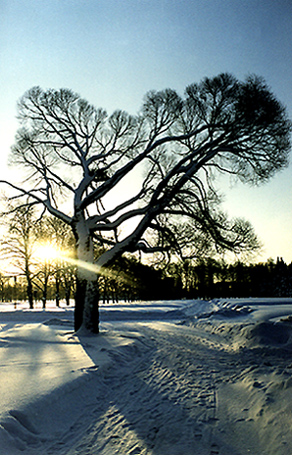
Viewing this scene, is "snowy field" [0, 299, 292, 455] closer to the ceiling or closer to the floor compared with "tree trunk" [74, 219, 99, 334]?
closer to the floor

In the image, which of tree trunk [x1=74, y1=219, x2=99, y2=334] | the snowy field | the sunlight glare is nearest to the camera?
the snowy field

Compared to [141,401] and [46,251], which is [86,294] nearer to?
[141,401]

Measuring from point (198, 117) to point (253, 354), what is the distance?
8117mm

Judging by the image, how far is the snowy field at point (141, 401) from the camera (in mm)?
3266

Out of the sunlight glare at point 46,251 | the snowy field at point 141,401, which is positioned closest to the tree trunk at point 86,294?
the snowy field at point 141,401

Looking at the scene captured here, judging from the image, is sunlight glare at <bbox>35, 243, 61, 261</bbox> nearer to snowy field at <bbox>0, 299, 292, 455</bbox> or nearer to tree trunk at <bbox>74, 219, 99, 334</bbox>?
tree trunk at <bbox>74, 219, 99, 334</bbox>

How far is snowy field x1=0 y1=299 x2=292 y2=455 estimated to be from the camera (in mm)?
3266

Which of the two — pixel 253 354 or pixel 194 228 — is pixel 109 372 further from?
pixel 194 228

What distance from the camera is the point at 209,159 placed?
11.3 m

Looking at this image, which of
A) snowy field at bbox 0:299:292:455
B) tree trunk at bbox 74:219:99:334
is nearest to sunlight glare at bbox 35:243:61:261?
tree trunk at bbox 74:219:99:334

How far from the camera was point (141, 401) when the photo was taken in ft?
15.3

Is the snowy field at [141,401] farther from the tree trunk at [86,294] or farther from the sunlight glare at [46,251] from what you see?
the sunlight glare at [46,251]

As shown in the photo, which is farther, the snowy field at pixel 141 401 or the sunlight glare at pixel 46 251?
the sunlight glare at pixel 46 251

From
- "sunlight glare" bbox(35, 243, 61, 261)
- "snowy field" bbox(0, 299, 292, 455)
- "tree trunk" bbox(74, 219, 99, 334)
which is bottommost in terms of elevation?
"snowy field" bbox(0, 299, 292, 455)
